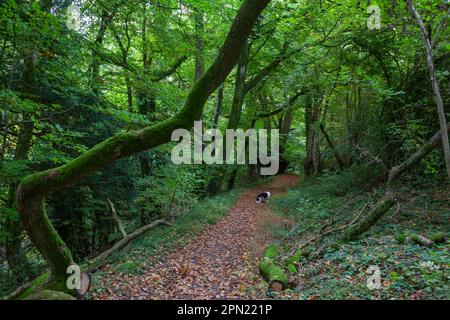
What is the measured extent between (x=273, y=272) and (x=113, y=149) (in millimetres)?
3881

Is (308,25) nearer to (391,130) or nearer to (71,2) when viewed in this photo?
(391,130)

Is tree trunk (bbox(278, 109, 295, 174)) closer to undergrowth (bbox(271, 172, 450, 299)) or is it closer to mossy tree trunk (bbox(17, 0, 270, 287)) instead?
undergrowth (bbox(271, 172, 450, 299))

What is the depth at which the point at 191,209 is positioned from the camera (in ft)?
38.9

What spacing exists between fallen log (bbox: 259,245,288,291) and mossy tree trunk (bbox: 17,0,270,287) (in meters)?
3.32

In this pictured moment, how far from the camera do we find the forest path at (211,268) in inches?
225

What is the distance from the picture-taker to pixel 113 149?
176 inches

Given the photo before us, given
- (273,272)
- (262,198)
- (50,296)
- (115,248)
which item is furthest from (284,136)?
(50,296)

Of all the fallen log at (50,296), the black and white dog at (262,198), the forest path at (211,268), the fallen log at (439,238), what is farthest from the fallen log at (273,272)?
the black and white dog at (262,198)

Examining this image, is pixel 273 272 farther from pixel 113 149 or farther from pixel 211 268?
pixel 113 149

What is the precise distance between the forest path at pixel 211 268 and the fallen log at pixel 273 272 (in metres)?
0.30

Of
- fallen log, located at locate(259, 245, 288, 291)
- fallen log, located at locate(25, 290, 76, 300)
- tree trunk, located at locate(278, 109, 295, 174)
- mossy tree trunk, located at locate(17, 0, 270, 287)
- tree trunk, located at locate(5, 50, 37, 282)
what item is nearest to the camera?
mossy tree trunk, located at locate(17, 0, 270, 287)

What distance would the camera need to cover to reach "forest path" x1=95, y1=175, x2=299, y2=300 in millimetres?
5715

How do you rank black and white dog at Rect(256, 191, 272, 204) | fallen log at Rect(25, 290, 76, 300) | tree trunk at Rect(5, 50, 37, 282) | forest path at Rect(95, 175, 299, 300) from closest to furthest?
fallen log at Rect(25, 290, 76, 300)
forest path at Rect(95, 175, 299, 300)
tree trunk at Rect(5, 50, 37, 282)
black and white dog at Rect(256, 191, 272, 204)

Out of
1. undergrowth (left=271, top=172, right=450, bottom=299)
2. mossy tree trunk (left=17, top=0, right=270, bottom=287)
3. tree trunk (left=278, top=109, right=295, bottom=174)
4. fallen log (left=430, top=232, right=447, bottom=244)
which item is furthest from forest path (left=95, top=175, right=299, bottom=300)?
tree trunk (left=278, top=109, right=295, bottom=174)
